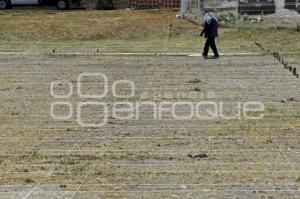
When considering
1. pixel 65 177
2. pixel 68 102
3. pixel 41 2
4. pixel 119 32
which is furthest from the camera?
pixel 41 2

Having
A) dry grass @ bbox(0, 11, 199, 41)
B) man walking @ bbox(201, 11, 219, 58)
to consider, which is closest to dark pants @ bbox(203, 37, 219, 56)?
man walking @ bbox(201, 11, 219, 58)

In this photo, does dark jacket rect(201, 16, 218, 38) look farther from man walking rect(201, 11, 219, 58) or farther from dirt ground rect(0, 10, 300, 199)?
dirt ground rect(0, 10, 300, 199)

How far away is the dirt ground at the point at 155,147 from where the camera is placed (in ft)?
25.7

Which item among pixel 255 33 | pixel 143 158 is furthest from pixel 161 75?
pixel 255 33

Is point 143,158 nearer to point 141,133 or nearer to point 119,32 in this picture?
point 141,133

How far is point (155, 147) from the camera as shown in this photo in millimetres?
9758

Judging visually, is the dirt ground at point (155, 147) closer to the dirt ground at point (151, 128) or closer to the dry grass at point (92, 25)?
the dirt ground at point (151, 128)

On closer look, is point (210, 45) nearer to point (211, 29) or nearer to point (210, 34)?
point (210, 34)

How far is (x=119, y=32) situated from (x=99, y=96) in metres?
14.4

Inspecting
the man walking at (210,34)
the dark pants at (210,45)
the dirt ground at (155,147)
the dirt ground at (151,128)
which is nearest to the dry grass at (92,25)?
the dirt ground at (151,128)

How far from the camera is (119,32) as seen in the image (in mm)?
28594

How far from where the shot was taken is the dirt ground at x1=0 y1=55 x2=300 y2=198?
783cm

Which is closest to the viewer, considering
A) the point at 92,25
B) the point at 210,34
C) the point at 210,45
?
the point at 210,45

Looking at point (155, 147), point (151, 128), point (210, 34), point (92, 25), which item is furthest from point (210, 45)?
point (155, 147)
